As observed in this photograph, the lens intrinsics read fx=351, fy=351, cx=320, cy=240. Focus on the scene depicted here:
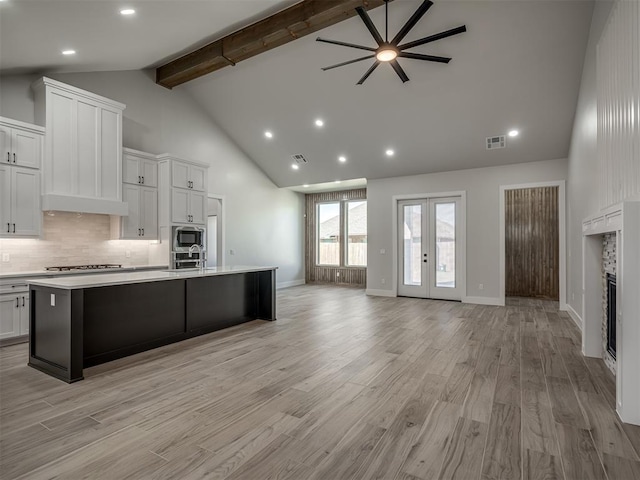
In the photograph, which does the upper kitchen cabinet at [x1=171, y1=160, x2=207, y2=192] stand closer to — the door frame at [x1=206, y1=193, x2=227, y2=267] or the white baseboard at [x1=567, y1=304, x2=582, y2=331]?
the door frame at [x1=206, y1=193, x2=227, y2=267]

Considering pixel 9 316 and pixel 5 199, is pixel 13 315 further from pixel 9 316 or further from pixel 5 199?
pixel 5 199

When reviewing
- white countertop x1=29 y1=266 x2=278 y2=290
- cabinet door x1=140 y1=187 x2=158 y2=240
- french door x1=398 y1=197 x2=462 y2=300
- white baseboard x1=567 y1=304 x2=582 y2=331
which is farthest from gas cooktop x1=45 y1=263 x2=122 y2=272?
white baseboard x1=567 y1=304 x2=582 y2=331

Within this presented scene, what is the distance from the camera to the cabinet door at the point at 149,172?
6.21 meters

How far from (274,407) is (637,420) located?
257 centimetres

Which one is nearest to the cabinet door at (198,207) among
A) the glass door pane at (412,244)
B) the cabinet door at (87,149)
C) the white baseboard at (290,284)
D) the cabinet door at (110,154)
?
the cabinet door at (110,154)

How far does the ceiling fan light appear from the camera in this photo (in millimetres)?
4002

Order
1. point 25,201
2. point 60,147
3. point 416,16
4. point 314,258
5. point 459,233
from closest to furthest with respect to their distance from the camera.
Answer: point 416,16 → point 25,201 → point 60,147 → point 459,233 → point 314,258

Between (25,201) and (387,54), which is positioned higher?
(387,54)

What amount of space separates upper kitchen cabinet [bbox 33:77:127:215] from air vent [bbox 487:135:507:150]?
6513 mm

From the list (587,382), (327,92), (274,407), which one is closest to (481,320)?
(587,382)

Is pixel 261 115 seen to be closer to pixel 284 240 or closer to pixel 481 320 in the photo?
pixel 284 240

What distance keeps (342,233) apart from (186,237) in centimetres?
513

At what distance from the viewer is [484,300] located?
7.29 meters

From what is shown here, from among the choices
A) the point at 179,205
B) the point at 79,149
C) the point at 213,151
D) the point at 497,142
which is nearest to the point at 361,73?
the point at 497,142
